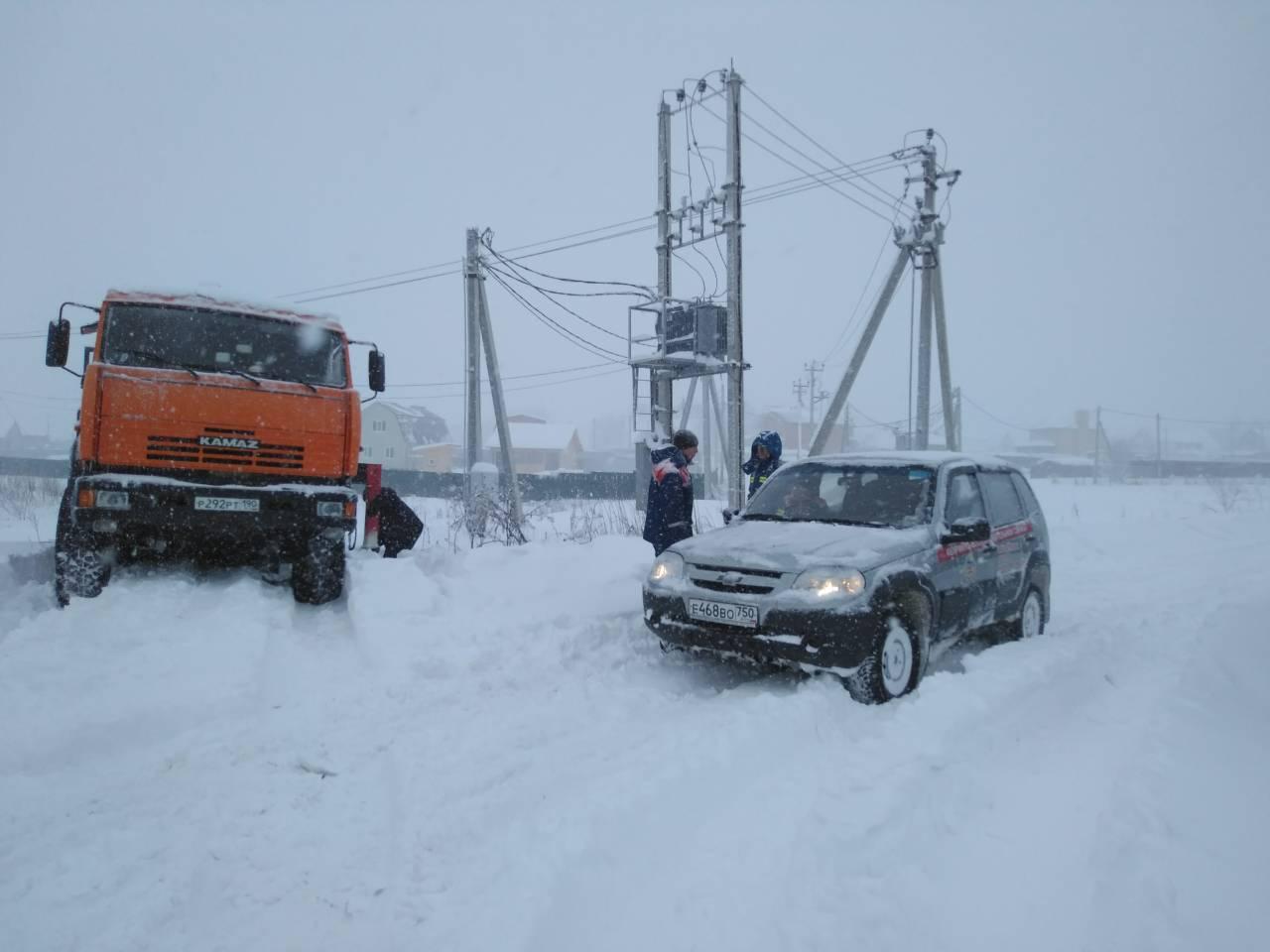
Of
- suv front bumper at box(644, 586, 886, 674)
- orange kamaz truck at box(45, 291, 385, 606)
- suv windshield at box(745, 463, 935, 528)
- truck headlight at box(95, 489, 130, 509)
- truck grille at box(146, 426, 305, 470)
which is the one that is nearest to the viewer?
suv front bumper at box(644, 586, 886, 674)

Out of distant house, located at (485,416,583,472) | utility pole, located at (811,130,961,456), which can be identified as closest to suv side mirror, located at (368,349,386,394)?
utility pole, located at (811,130,961,456)

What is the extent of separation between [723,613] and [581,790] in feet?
5.45

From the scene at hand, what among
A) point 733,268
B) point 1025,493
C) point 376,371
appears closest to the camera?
point 1025,493

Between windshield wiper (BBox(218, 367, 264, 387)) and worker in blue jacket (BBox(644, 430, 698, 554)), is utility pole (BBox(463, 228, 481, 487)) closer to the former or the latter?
windshield wiper (BBox(218, 367, 264, 387))

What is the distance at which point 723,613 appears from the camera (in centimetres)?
460

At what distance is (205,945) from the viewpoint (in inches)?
90.4

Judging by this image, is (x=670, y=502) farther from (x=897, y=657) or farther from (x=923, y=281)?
(x=923, y=281)

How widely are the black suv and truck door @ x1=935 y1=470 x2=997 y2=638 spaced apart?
0.6 inches

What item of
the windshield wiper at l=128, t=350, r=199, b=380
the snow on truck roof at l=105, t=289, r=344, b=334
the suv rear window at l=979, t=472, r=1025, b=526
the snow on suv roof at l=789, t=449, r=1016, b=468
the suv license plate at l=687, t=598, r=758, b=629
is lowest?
the suv license plate at l=687, t=598, r=758, b=629

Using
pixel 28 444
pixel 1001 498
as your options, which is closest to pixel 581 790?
pixel 1001 498

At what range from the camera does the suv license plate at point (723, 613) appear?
4492 mm

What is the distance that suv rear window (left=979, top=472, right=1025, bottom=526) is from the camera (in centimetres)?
606

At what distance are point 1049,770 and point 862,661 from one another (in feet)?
3.52

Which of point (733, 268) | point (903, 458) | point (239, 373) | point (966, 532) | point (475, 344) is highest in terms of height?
point (733, 268)
